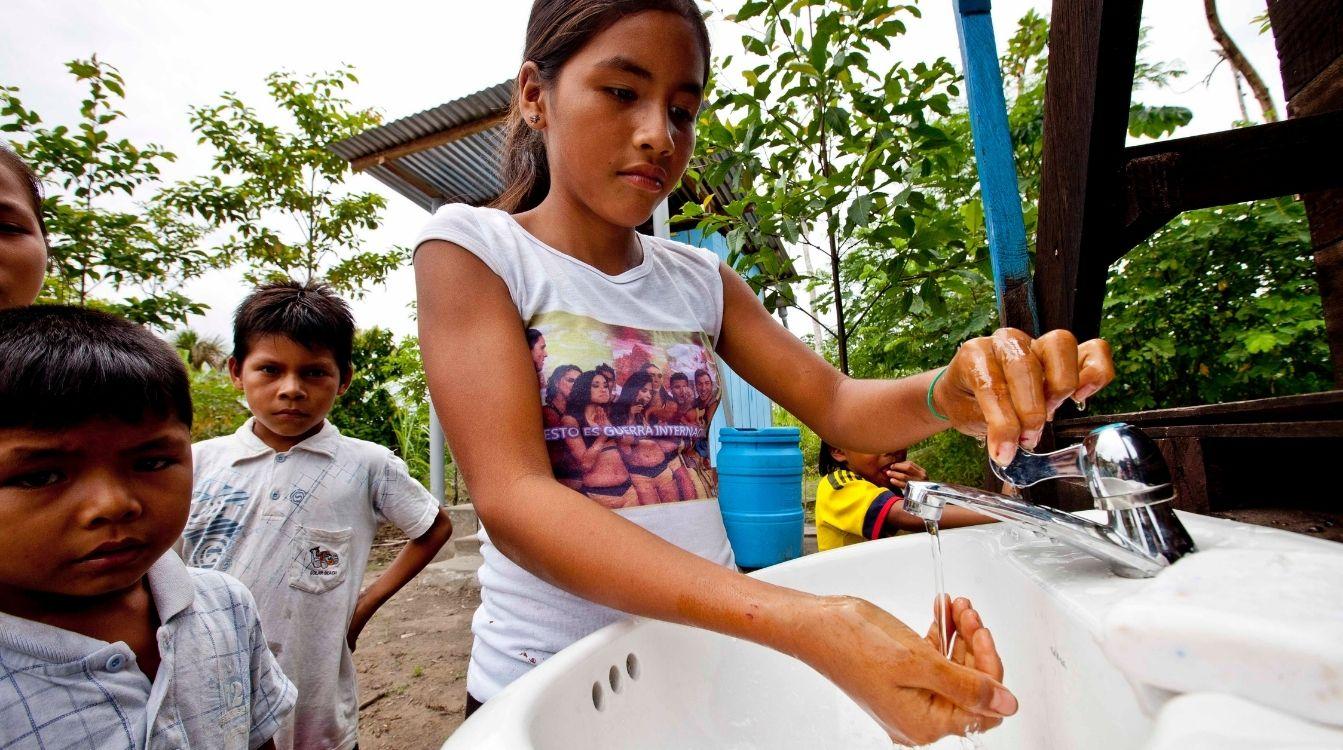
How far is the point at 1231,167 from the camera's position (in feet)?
3.57

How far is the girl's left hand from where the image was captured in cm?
68

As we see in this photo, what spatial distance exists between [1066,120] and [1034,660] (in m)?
0.99

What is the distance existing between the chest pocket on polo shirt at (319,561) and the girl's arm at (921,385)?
1.21m

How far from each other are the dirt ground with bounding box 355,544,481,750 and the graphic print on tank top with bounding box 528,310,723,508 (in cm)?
209

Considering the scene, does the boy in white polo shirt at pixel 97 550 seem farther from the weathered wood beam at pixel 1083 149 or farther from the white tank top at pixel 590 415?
the weathered wood beam at pixel 1083 149

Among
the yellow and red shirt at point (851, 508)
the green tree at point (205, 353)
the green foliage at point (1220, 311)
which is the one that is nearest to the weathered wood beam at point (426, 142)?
the yellow and red shirt at point (851, 508)

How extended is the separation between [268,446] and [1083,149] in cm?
202

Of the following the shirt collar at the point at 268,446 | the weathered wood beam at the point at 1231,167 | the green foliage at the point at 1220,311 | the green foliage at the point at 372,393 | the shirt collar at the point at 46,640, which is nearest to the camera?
the shirt collar at the point at 46,640

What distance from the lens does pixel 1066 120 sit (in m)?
1.27

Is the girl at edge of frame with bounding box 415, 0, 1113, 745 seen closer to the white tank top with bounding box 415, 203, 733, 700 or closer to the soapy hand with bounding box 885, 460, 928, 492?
the white tank top with bounding box 415, 203, 733, 700

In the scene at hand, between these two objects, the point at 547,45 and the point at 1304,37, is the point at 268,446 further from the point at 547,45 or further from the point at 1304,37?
the point at 1304,37

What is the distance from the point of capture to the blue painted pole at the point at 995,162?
5.38ft

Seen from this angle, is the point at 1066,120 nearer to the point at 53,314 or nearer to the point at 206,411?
the point at 53,314

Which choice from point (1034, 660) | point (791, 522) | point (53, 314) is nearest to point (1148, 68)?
point (791, 522)
